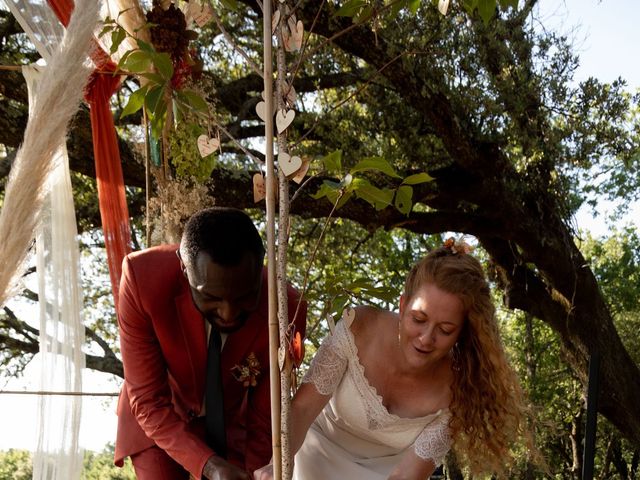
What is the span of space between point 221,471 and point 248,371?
0.34 meters

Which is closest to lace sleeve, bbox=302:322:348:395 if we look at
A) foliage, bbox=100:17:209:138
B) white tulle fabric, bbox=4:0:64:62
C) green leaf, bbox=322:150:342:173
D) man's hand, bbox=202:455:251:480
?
man's hand, bbox=202:455:251:480

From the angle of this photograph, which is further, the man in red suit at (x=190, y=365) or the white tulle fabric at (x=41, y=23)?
the white tulle fabric at (x=41, y=23)

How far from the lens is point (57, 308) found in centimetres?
348

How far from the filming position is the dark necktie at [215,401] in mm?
2568

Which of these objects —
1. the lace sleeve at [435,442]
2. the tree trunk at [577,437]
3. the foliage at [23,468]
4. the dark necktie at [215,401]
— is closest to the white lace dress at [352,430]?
the lace sleeve at [435,442]

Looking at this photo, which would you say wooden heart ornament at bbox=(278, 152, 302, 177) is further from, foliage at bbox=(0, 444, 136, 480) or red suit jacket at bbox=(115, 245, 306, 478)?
foliage at bbox=(0, 444, 136, 480)

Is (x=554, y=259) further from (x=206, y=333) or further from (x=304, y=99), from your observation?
(x=206, y=333)

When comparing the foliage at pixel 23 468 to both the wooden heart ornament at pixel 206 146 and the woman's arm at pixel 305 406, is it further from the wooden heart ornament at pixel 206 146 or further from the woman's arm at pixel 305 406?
the wooden heart ornament at pixel 206 146

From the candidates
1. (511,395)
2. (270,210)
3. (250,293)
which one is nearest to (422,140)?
(511,395)

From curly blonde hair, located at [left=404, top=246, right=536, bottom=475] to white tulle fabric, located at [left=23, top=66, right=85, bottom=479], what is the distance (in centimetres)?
143

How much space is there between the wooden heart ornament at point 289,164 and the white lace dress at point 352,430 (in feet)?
4.35

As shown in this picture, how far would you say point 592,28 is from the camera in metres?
6.64

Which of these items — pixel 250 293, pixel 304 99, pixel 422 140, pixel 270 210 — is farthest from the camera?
pixel 304 99

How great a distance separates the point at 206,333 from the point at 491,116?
467cm
